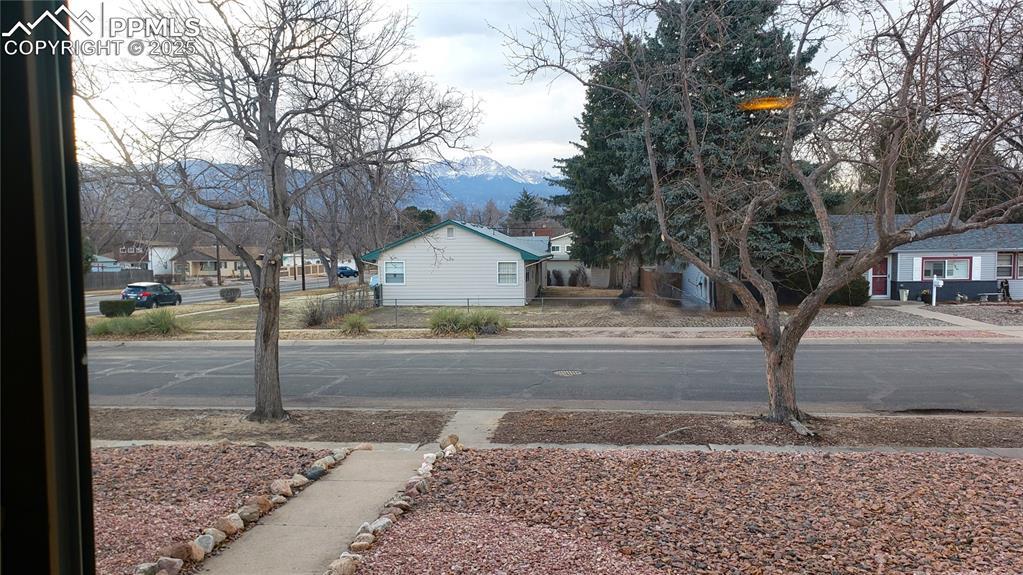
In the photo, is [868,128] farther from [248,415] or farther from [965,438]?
[248,415]

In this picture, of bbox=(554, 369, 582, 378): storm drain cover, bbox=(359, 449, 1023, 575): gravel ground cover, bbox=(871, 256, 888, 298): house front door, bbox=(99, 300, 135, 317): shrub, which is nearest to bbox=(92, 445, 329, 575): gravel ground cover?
bbox=(359, 449, 1023, 575): gravel ground cover

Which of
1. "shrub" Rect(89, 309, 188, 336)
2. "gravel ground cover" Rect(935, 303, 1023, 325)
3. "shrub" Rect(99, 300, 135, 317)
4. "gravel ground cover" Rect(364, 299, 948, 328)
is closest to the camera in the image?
"gravel ground cover" Rect(935, 303, 1023, 325)

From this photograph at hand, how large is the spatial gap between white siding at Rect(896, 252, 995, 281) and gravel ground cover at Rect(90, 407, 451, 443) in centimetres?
2961

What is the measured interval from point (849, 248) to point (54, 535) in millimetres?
36590

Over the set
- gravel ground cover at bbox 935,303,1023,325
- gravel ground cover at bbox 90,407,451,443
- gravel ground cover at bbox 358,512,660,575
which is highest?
gravel ground cover at bbox 358,512,660,575

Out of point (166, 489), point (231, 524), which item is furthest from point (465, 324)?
point (231, 524)

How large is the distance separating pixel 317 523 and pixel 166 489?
6.02ft

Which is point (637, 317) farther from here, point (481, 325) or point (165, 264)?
point (165, 264)

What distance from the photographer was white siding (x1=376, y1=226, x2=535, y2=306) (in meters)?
34.4

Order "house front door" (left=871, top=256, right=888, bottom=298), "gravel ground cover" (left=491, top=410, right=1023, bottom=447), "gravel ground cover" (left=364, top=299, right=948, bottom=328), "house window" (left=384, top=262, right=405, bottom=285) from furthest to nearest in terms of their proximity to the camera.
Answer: "house window" (left=384, top=262, right=405, bottom=285) → "house front door" (left=871, top=256, right=888, bottom=298) → "gravel ground cover" (left=364, top=299, right=948, bottom=328) → "gravel ground cover" (left=491, top=410, right=1023, bottom=447)

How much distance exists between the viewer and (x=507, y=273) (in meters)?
34.5

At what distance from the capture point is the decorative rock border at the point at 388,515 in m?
4.59

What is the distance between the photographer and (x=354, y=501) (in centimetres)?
642

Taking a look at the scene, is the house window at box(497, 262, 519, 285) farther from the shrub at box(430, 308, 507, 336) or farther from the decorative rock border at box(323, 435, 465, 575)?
the decorative rock border at box(323, 435, 465, 575)
